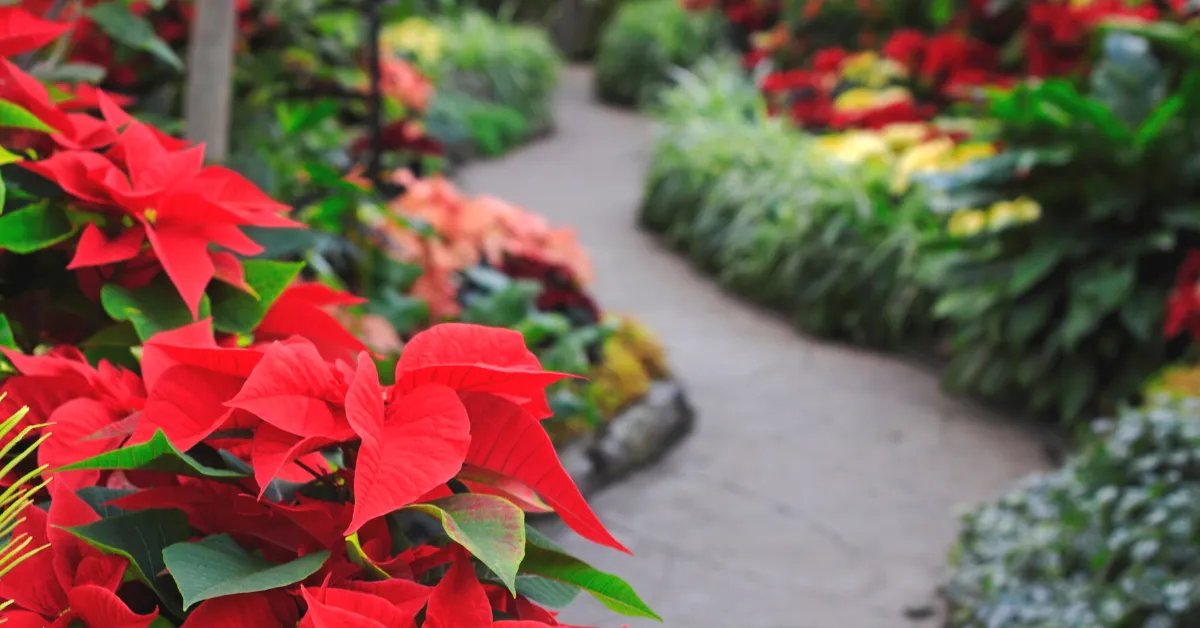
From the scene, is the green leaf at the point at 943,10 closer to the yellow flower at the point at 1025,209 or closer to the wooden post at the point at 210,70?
the yellow flower at the point at 1025,209

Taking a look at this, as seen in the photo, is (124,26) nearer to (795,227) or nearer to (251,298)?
(251,298)

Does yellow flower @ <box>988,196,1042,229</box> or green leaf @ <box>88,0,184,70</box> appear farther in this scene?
yellow flower @ <box>988,196,1042,229</box>

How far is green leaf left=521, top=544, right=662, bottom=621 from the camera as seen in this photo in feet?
2.61

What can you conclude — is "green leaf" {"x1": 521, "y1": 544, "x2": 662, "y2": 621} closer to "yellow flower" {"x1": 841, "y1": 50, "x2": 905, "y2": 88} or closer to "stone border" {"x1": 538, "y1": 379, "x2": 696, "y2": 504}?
"stone border" {"x1": 538, "y1": 379, "x2": 696, "y2": 504}

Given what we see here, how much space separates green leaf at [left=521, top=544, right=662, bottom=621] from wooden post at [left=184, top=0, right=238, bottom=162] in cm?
155

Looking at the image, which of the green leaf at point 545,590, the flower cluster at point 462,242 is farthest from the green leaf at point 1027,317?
the green leaf at point 545,590

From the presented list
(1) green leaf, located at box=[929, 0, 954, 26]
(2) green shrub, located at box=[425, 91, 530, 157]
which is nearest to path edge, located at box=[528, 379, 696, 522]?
(1) green leaf, located at box=[929, 0, 954, 26]

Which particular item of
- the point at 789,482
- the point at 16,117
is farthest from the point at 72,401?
the point at 789,482

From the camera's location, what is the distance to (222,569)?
750 mm

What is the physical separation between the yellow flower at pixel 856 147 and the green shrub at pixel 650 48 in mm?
6128

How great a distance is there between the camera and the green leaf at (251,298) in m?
1.07

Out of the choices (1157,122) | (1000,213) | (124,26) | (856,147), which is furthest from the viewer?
(856,147)

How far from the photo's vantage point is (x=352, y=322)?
265 cm

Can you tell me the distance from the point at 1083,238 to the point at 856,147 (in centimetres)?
225
